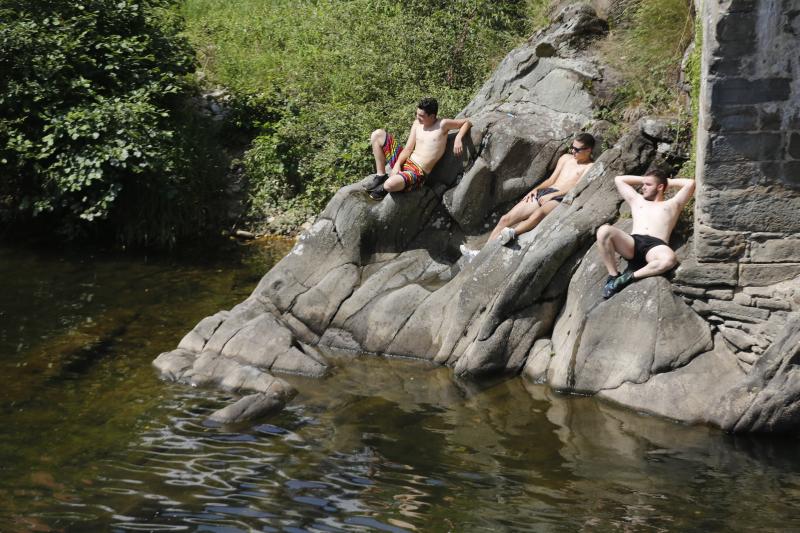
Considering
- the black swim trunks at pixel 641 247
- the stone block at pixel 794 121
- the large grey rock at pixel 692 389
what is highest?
the stone block at pixel 794 121

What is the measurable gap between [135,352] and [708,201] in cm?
583

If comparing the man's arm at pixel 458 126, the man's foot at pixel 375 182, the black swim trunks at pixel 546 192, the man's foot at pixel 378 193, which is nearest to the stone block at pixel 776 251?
the black swim trunks at pixel 546 192

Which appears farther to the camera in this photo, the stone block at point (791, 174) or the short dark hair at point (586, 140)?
the short dark hair at point (586, 140)

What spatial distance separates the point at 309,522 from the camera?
6.55m

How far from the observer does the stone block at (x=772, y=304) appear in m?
8.55

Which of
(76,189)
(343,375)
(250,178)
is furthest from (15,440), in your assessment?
(250,178)

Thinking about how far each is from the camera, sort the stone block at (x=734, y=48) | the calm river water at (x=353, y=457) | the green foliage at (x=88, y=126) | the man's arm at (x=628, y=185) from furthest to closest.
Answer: the green foliage at (x=88, y=126) → the man's arm at (x=628, y=185) → the stone block at (x=734, y=48) → the calm river water at (x=353, y=457)

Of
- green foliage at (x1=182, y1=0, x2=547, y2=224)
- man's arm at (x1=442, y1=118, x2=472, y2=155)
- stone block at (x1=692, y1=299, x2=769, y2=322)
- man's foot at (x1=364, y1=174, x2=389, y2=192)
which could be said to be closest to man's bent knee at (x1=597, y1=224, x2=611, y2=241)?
stone block at (x1=692, y1=299, x2=769, y2=322)

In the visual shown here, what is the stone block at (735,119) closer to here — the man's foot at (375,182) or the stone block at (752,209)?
the stone block at (752,209)

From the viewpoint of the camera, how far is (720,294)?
8.90m

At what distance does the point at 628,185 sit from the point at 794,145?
1764mm

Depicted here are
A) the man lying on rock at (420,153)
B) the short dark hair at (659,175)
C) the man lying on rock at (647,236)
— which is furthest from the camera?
the man lying on rock at (420,153)

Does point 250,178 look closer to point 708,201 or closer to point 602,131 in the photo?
point 602,131

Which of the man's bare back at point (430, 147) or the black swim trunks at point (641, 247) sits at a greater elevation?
the man's bare back at point (430, 147)
